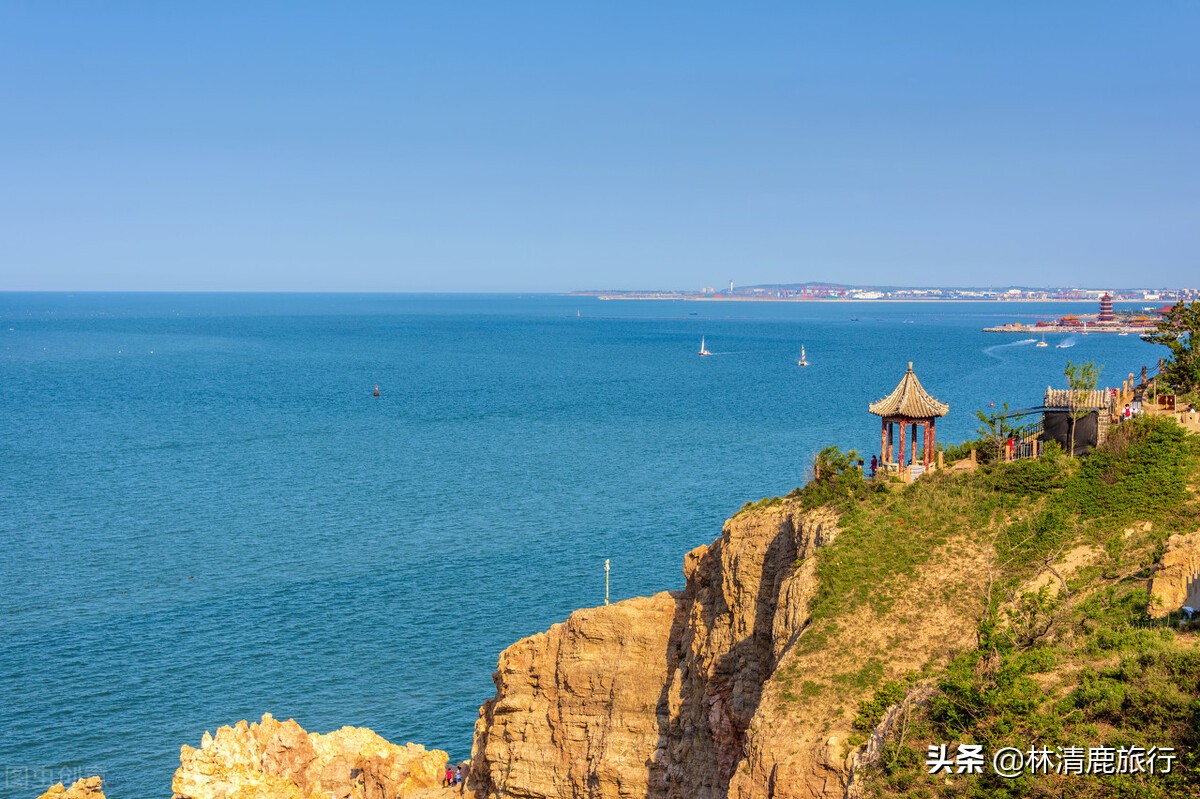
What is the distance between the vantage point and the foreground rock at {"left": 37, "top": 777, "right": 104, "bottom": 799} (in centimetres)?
3528

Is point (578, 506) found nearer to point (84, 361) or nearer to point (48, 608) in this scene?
point (48, 608)

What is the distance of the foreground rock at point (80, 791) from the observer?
35281mm

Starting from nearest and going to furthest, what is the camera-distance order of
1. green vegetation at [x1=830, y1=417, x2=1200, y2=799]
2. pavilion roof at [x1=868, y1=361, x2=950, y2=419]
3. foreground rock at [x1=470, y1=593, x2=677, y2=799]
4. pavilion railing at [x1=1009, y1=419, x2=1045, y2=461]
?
green vegetation at [x1=830, y1=417, x2=1200, y2=799] < foreground rock at [x1=470, y1=593, x2=677, y2=799] < pavilion railing at [x1=1009, y1=419, x2=1045, y2=461] < pavilion roof at [x1=868, y1=361, x2=950, y2=419]

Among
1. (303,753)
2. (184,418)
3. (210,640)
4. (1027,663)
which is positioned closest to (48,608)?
(210,640)

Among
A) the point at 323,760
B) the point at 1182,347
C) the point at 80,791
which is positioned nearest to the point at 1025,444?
the point at 1182,347

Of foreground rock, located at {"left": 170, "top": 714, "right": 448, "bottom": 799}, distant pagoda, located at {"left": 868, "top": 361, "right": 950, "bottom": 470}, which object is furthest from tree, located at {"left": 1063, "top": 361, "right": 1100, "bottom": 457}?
foreground rock, located at {"left": 170, "top": 714, "right": 448, "bottom": 799}

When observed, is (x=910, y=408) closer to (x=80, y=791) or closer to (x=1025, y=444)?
(x=1025, y=444)

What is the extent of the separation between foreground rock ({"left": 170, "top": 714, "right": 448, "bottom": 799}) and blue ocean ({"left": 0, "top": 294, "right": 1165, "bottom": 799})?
4.83 meters

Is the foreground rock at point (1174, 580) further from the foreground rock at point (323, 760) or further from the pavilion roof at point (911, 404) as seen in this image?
the foreground rock at point (323, 760)

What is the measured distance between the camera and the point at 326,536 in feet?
229

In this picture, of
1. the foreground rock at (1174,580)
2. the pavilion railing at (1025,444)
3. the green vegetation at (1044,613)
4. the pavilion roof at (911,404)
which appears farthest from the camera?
the pavilion roof at (911,404)

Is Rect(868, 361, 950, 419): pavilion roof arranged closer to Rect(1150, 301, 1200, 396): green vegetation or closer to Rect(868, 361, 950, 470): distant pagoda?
Rect(868, 361, 950, 470): distant pagoda

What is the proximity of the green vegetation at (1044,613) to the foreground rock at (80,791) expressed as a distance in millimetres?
24106

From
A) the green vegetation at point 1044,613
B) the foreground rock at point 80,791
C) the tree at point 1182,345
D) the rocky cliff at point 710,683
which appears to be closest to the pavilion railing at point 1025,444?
the green vegetation at point 1044,613
